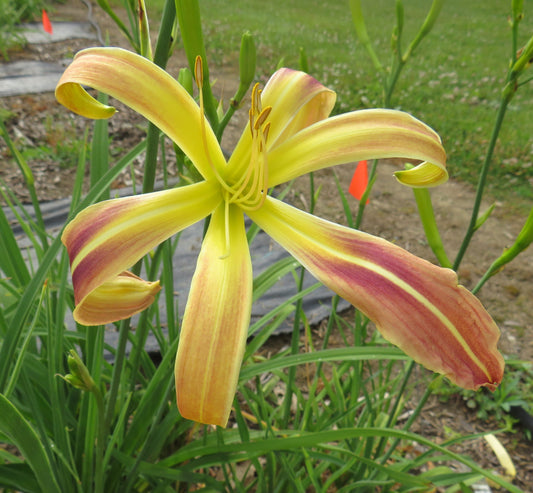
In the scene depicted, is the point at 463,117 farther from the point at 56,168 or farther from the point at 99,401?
the point at 99,401

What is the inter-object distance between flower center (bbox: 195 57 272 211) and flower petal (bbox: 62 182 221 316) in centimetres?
7

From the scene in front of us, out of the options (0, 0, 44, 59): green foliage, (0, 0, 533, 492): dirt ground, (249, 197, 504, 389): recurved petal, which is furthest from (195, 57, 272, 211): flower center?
(0, 0, 44, 59): green foliage

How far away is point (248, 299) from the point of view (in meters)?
0.54

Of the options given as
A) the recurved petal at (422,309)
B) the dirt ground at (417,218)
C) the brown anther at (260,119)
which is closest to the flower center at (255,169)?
the brown anther at (260,119)

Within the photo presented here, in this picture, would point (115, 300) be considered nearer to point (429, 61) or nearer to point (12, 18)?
point (12, 18)

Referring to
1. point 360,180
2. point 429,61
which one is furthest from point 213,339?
point 429,61

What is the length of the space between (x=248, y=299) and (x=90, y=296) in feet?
0.57

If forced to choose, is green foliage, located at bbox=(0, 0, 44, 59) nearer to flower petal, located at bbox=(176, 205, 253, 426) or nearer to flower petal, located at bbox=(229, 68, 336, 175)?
flower petal, located at bbox=(229, 68, 336, 175)

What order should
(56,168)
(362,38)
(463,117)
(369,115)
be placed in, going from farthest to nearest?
(463,117), (56,168), (362,38), (369,115)

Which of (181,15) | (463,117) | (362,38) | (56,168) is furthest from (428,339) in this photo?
(463,117)

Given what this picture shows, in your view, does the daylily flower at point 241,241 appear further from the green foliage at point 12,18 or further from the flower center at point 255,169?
the green foliage at point 12,18

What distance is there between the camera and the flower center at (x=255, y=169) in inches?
22.6

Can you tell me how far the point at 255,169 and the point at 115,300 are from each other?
0.77ft

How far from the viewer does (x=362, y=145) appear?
604mm
